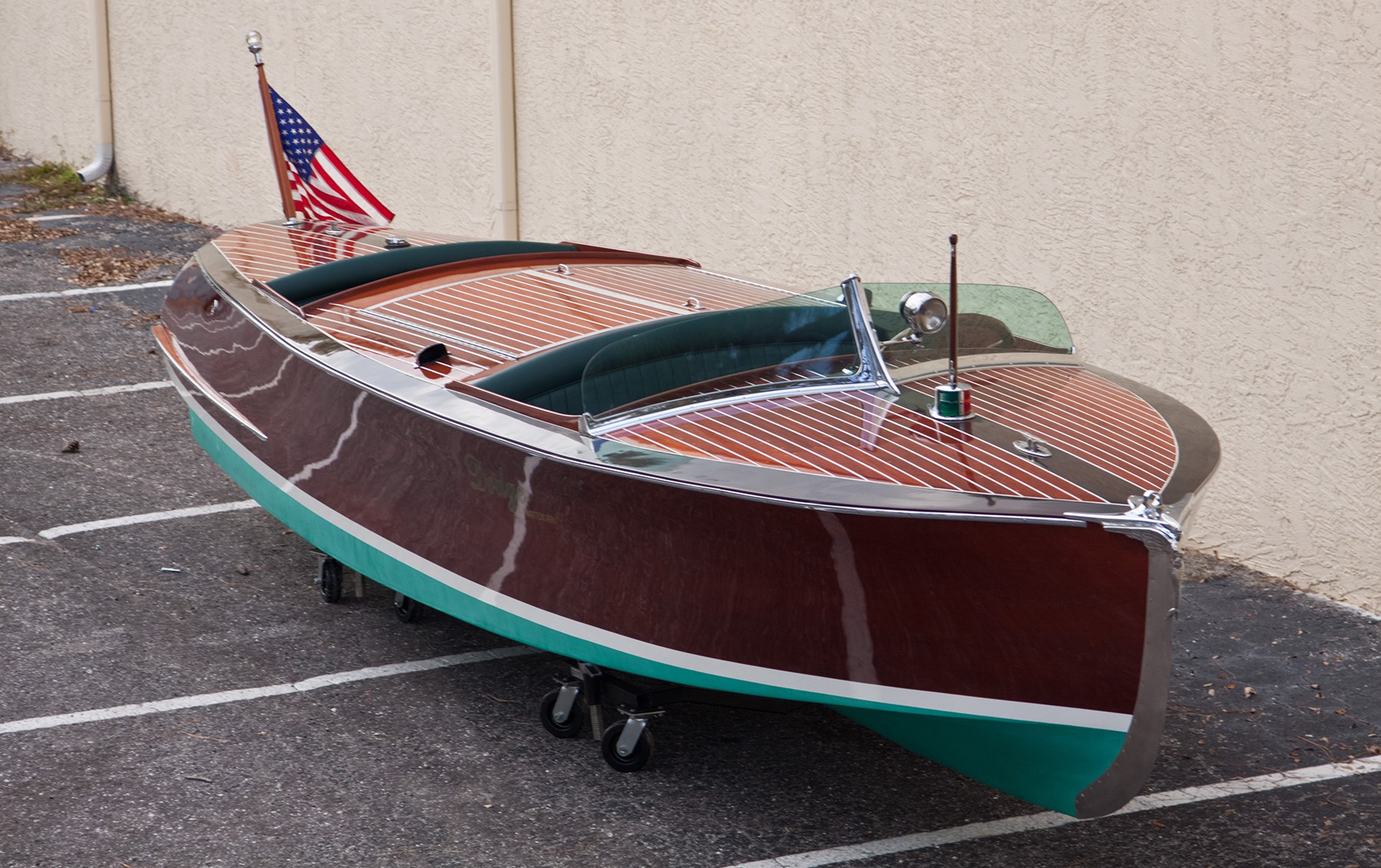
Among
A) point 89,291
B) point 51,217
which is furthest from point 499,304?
point 51,217

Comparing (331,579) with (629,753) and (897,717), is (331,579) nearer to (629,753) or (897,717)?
(629,753)

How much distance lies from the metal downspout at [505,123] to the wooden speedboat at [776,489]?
3712mm

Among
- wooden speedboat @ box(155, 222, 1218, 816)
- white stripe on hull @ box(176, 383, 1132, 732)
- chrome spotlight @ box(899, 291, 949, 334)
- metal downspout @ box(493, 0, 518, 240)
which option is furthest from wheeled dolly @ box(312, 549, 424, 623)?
metal downspout @ box(493, 0, 518, 240)

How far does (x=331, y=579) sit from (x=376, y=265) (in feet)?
4.05

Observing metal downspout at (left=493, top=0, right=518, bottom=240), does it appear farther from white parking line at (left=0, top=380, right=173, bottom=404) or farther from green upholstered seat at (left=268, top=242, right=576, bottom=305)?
green upholstered seat at (left=268, top=242, right=576, bottom=305)

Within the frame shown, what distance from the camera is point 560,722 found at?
4105 mm

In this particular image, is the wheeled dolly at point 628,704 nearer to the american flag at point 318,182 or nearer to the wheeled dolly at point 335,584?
the wheeled dolly at point 335,584

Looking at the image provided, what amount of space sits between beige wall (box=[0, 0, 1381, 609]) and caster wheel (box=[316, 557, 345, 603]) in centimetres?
289

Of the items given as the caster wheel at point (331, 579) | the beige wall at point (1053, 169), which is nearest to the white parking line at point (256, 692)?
the caster wheel at point (331, 579)

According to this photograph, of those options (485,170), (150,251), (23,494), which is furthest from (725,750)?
(150,251)

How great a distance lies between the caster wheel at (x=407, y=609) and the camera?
4930 mm

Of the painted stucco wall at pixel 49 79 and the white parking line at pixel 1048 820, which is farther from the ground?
the painted stucco wall at pixel 49 79

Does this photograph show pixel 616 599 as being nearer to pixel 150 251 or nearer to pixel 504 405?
pixel 504 405

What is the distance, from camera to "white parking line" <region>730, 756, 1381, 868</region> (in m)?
3.57
